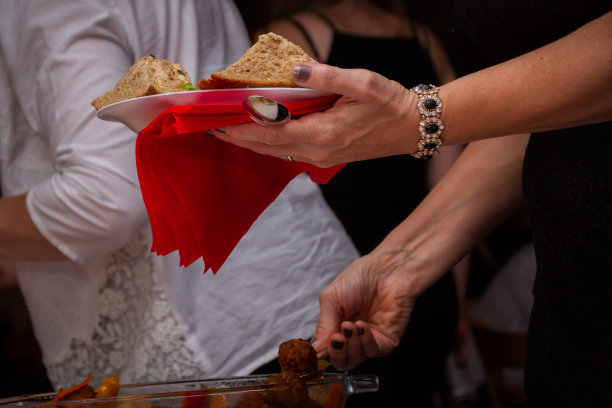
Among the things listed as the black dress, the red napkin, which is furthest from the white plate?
the black dress

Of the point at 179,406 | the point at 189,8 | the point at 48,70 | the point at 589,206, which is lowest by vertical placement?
the point at 179,406

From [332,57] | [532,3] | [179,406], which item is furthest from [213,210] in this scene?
[332,57]

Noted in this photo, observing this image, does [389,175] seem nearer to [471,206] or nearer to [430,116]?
[471,206]

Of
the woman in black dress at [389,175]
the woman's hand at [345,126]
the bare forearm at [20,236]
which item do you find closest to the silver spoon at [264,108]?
the woman's hand at [345,126]

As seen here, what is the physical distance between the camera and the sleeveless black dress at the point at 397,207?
165 centimetres

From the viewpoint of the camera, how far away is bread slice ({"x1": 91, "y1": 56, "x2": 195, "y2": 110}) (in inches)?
31.5

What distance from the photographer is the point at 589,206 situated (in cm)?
80

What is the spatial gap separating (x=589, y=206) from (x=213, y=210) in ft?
1.68

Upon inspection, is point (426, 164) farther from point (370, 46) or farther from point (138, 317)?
point (138, 317)

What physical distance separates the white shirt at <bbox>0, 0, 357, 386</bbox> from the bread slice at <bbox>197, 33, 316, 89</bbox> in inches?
17.3

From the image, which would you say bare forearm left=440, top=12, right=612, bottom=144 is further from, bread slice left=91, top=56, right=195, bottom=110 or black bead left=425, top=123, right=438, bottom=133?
bread slice left=91, top=56, right=195, bottom=110

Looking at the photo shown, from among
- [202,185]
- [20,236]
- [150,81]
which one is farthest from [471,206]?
[20,236]

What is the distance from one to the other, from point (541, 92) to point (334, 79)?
0.85 ft

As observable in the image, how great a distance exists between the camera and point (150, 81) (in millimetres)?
805
